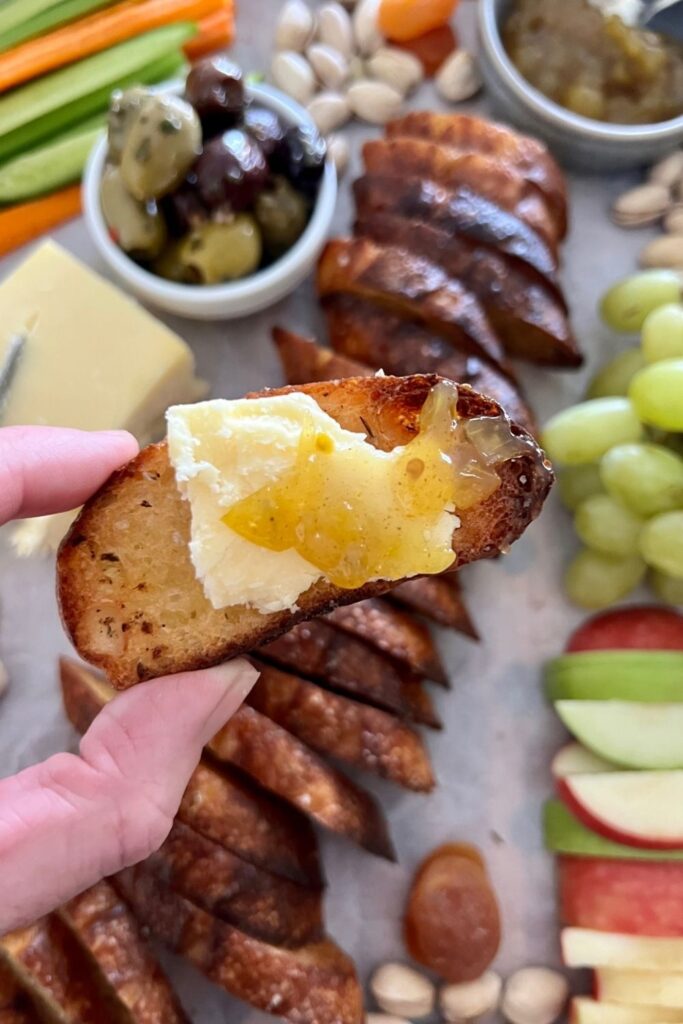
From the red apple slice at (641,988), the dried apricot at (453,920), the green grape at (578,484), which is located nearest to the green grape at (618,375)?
the green grape at (578,484)

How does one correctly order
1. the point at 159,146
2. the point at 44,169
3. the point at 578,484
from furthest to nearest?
the point at 44,169 < the point at 578,484 < the point at 159,146

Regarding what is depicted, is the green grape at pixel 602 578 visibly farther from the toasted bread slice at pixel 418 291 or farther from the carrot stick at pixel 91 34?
the carrot stick at pixel 91 34

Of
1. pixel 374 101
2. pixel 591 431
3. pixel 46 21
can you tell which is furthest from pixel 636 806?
pixel 46 21

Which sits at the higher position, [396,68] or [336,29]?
[336,29]

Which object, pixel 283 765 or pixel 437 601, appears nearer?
pixel 283 765

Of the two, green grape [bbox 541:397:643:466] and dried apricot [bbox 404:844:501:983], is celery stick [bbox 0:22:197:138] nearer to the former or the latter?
green grape [bbox 541:397:643:466]

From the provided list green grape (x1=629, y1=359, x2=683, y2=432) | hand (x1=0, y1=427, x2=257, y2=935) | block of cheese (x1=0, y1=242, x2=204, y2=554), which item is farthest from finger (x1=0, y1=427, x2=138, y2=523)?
green grape (x1=629, y1=359, x2=683, y2=432)

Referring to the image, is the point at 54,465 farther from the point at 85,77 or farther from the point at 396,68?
the point at 396,68
